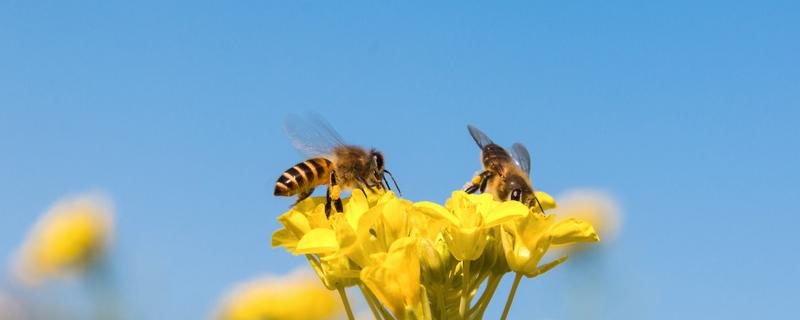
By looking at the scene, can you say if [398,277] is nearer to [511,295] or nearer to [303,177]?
[511,295]

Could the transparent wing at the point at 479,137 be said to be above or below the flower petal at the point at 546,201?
above

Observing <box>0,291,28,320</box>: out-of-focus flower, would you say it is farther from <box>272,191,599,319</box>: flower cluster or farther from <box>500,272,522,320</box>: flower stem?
<box>500,272,522,320</box>: flower stem

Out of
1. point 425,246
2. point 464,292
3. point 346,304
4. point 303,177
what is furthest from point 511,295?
point 303,177

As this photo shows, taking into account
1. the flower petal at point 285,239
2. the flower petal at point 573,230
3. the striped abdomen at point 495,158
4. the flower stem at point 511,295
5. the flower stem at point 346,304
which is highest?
the striped abdomen at point 495,158

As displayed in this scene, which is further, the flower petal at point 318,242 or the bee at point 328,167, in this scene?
the bee at point 328,167

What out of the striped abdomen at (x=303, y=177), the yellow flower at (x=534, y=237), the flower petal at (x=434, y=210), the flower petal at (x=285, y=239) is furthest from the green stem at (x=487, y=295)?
the striped abdomen at (x=303, y=177)

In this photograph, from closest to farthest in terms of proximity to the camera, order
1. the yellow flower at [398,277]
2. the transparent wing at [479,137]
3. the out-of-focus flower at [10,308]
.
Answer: the yellow flower at [398,277]
the transparent wing at [479,137]
the out-of-focus flower at [10,308]

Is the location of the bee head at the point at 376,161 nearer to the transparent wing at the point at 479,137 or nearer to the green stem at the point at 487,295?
the transparent wing at the point at 479,137
